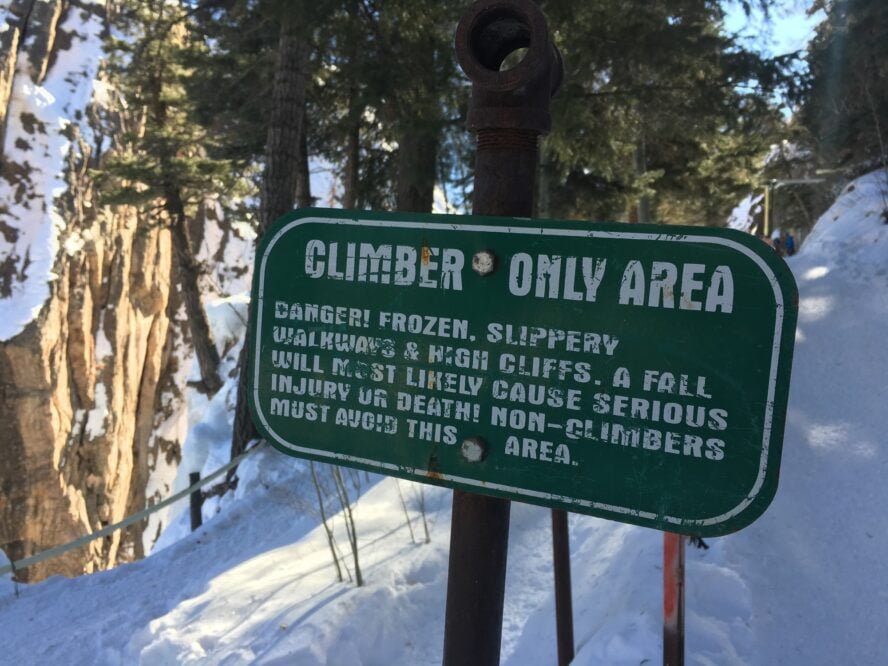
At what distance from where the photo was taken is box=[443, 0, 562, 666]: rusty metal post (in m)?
1.43

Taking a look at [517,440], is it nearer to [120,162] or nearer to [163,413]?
[120,162]

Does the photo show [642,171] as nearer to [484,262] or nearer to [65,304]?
[484,262]

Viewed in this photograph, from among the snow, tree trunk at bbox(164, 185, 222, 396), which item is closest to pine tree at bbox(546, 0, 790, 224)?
tree trunk at bbox(164, 185, 222, 396)

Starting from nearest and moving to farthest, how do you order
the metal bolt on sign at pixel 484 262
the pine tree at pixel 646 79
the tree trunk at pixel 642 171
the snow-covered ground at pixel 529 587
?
the metal bolt on sign at pixel 484 262 → the snow-covered ground at pixel 529 587 → the pine tree at pixel 646 79 → the tree trunk at pixel 642 171

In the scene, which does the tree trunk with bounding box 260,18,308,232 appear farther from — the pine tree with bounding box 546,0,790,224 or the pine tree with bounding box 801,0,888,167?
the pine tree with bounding box 801,0,888,167

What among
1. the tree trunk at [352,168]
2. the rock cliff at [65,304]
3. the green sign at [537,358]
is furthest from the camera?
the rock cliff at [65,304]

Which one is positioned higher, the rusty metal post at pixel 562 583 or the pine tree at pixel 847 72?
the pine tree at pixel 847 72

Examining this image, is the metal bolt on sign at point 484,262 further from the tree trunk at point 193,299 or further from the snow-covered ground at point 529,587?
the tree trunk at point 193,299

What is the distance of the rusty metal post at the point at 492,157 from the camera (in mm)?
1428

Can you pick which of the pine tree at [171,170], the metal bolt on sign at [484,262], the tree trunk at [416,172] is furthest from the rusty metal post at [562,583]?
the pine tree at [171,170]

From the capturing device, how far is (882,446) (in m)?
4.77

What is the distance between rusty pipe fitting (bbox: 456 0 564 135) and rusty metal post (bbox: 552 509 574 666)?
140 cm

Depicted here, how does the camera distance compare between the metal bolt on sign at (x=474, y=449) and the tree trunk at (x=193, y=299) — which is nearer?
the metal bolt on sign at (x=474, y=449)

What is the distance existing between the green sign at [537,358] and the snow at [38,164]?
97.8ft
